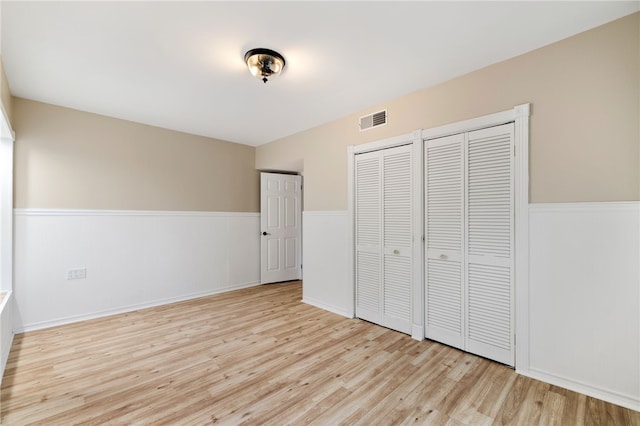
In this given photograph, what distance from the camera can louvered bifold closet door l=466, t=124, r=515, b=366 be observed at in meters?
2.30

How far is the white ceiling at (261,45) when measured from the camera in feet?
5.81

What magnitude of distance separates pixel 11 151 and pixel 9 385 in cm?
232

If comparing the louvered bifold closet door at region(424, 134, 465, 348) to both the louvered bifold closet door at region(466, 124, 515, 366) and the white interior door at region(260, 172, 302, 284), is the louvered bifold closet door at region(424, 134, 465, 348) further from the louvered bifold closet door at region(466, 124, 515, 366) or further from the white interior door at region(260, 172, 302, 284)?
the white interior door at region(260, 172, 302, 284)

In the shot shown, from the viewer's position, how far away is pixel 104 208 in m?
3.60

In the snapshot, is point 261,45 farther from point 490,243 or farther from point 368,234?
point 490,243

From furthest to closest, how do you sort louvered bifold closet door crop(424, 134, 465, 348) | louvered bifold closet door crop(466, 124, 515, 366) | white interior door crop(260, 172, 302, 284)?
white interior door crop(260, 172, 302, 284)
louvered bifold closet door crop(424, 134, 465, 348)
louvered bifold closet door crop(466, 124, 515, 366)

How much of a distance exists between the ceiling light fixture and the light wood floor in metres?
2.45

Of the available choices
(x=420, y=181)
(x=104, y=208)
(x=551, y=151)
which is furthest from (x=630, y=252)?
(x=104, y=208)

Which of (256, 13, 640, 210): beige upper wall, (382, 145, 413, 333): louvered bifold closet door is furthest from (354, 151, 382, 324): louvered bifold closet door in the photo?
(256, 13, 640, 210): beige upper wall

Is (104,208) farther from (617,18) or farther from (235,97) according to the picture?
(617,18)

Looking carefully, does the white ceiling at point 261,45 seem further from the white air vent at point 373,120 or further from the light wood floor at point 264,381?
the light wood floor at point 264,381

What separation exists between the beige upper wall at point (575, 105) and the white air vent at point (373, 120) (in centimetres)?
56

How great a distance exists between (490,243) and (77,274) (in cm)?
451

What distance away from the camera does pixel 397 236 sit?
3076 mm
